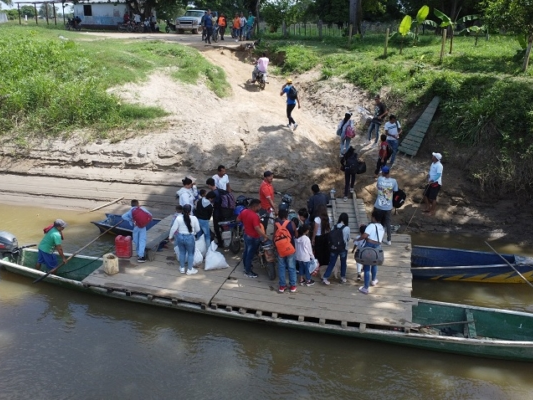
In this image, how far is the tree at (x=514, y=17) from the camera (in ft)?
56.7

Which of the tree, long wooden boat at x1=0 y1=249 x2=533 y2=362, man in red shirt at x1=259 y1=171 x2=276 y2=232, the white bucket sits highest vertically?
the tree

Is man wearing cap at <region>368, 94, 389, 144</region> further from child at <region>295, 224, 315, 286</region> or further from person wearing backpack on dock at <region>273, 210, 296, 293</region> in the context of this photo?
person wearing backpack on dock at <region>273, 210, 296, 293</region>

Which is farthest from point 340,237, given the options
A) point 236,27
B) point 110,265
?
point 236,27

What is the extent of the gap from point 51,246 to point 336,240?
20.1 feet

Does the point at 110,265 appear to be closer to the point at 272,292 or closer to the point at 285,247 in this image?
the point at 272,292

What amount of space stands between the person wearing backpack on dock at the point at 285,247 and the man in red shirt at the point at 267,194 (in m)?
1.59

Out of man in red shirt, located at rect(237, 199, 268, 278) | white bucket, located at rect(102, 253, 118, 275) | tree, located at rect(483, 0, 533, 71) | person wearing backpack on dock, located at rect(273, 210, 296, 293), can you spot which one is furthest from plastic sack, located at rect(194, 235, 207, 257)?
tree, located at rect(483, 0, 533, 71)

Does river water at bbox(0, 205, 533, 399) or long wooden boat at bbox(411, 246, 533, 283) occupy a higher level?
long wooden boat at bbox(411, 246, 533, 283)

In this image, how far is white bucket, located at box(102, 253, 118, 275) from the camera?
10609 mm

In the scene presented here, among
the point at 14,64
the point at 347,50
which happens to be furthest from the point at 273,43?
the point at 14,64

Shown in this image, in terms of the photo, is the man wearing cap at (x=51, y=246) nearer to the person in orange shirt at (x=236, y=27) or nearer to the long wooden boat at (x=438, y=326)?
the long wooden boat at (x=438, y=326)

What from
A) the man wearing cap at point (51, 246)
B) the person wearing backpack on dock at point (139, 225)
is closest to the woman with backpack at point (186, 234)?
the person wearing backpack on dock at point (139, 225)

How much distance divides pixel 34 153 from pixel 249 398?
44.0 feet

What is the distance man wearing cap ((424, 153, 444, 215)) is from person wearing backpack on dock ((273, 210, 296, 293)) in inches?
218
